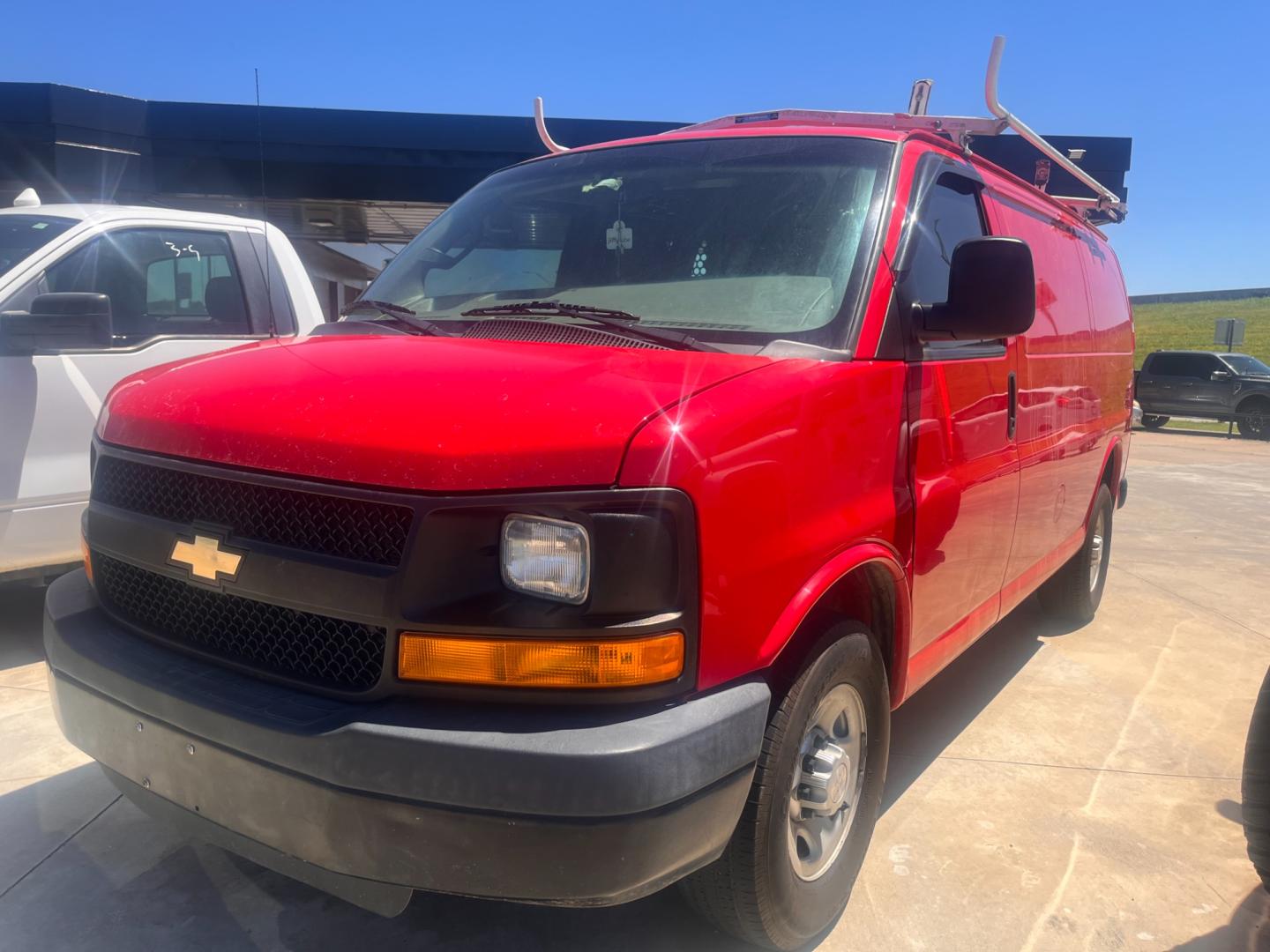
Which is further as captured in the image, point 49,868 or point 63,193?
point 63,193

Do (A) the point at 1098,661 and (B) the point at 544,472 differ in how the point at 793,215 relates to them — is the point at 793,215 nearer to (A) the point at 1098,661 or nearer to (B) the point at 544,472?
(B) the point at 544,472

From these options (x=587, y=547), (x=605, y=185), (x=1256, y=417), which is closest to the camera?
(x=587, y=547)

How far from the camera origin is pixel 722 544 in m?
1.90

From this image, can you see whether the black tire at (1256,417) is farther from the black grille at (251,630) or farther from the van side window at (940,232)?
the black grille at (251,630)

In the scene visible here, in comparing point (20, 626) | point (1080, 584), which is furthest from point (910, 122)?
point (20, 626)

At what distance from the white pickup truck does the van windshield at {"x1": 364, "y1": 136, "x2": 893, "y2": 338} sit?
153 centimetres

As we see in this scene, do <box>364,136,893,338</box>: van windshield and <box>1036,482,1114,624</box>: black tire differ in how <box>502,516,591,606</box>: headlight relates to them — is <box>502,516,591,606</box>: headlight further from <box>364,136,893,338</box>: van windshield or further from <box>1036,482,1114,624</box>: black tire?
<box>1036,482,1114,624</box>: black tire

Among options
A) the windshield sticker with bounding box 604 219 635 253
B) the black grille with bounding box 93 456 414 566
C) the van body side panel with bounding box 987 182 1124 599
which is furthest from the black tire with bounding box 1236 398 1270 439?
the black grille with bounding box 93 456 414 566

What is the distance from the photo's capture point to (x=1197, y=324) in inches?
2299

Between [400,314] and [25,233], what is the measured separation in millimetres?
2865

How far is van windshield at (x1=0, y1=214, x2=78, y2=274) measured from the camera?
14.7 ft

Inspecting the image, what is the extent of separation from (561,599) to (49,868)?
6.47 feet

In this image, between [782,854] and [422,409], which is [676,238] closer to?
[422,409]

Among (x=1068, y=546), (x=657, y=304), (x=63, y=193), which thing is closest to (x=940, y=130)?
(x=657, y=304)
